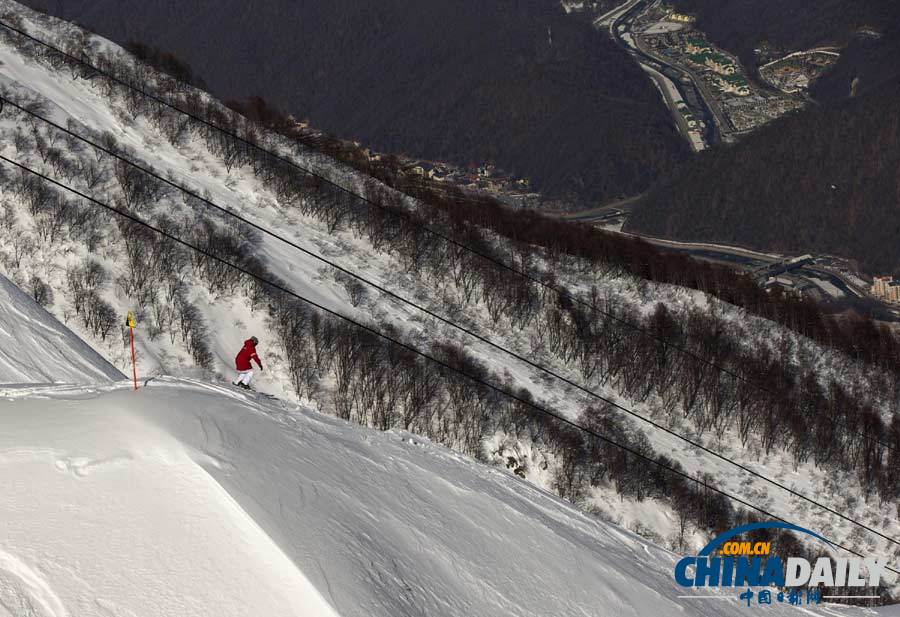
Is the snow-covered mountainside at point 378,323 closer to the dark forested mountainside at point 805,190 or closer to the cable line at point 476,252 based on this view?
the cable line at point 476,252

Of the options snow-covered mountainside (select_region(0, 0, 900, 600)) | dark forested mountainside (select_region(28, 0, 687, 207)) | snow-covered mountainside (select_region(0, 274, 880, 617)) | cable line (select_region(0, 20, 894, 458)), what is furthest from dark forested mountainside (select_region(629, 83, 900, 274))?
snow-covered mountainside (select_region(0, 274, 880, 617))

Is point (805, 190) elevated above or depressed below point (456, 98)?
below

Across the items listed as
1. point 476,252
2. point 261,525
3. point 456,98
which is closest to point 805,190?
point 456,98

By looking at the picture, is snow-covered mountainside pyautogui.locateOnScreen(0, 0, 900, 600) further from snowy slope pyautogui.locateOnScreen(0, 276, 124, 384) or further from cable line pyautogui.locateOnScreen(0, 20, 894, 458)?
snowy slope pyautogui.locateOnScreen(0, 276, 124, 384)

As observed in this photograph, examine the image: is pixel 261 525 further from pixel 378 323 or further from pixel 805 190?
pixel 805 190

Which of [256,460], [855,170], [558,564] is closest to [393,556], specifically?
[256,460]

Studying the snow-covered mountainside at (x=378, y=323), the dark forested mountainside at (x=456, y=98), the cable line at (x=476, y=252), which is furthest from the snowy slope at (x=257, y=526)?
the dark forested mountainside at (x=456, y=98)

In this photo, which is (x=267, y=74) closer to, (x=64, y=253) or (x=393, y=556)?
(x=64, y=253)

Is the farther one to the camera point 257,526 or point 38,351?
point 38,351
